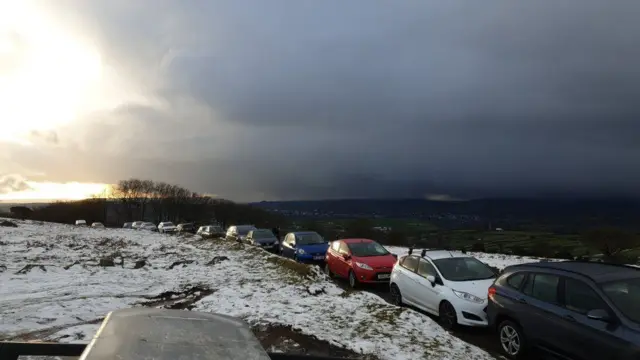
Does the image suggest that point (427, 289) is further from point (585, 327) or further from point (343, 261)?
point (343, 261)

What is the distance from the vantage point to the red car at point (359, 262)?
13492mm

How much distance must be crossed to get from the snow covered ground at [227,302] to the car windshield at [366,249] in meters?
1.42

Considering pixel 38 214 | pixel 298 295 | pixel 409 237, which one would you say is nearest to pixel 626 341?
pixel 298 295

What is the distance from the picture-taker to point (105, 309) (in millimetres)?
9539

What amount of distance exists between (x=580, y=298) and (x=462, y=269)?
3.79m

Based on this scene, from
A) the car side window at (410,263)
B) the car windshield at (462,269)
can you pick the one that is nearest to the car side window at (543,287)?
the car windshield at (462,269)

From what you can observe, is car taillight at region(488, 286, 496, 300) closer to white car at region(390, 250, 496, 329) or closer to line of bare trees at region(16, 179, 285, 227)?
white car at region(390, 250, 496, 329)

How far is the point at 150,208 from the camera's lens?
111 metres

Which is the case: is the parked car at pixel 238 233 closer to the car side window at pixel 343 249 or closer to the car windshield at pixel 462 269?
the car side window at pixel 343 249

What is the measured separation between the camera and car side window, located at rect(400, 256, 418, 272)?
430 inches

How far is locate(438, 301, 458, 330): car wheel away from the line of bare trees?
240ft

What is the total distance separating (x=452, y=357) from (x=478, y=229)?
46897 mm

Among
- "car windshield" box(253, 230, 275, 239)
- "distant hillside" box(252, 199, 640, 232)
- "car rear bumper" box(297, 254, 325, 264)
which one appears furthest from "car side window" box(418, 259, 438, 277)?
"distant hillside" box(252, 199, 640, 232)

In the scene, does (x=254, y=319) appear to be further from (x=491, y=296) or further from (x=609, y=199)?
(x=609, y=199)
